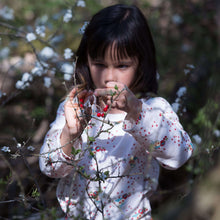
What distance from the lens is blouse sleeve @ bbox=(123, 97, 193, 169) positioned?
1.47 meters

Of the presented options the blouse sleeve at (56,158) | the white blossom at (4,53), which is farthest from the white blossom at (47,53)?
→ the white blossom at (4,53)

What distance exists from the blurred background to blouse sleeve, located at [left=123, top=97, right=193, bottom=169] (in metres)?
0.10

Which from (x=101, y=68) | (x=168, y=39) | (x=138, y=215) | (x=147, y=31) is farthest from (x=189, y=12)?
(x=138, y=215)

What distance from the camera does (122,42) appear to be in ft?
5.64

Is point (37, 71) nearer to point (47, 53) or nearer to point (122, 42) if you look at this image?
point (47, 53)

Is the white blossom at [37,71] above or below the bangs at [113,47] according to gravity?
below

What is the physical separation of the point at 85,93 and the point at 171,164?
0.54m

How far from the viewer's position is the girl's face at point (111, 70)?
1.69 meters

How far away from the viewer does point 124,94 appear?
Result: 140cm

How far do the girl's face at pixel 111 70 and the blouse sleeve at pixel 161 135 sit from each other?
25 centimetres

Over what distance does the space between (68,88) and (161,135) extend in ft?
2.57

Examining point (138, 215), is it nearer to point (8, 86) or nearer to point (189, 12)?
point (8, 86)

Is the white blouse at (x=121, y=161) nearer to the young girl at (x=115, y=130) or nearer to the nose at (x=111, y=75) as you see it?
the young girl at (x=115, y=130)

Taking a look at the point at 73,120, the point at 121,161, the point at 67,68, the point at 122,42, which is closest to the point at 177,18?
the point at 67,68
